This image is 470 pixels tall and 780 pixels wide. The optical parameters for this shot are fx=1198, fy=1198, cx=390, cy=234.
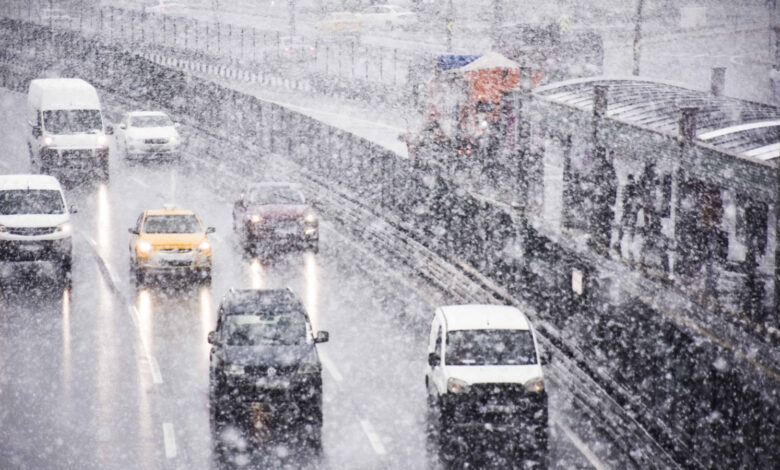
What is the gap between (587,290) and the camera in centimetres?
1773

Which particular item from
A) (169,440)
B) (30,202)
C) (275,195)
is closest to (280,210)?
(275,195)

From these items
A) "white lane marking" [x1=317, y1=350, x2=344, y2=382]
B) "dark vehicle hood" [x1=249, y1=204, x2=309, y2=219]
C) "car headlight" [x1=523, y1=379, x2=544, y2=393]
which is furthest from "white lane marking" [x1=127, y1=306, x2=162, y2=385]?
"car headlight" [x1=523, y1=379, x2=544, y2=393]

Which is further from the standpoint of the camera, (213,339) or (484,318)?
(213,339)

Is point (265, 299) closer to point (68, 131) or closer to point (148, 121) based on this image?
point (68, 131)

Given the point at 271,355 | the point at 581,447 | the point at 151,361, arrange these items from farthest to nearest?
the point at 151,361
the point at 271,355
the point at 581,447

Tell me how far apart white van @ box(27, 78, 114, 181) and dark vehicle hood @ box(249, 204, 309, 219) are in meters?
9.66

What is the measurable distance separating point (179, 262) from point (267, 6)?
65.1 m

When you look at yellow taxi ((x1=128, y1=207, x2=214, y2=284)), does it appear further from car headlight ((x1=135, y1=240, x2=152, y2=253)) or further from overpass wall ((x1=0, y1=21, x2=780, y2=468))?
overpass wall ((x1=0, y1=21, x2=780, y2=468))

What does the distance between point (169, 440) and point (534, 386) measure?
475cm

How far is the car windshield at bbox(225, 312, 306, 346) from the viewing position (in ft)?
53.1

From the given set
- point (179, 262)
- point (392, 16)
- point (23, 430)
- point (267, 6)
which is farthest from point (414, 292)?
point (267, 6)

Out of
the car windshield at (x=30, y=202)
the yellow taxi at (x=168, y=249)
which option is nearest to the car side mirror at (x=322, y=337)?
the yellow taxi at (x=168, y=249)

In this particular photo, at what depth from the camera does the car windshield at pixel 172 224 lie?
24719mm

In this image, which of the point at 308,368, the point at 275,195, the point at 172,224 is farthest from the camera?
the point at 275,195
